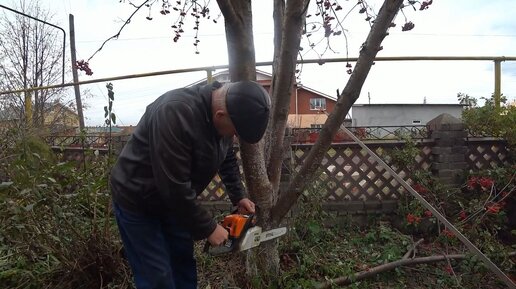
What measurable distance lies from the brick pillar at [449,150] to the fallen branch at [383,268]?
1.02 metres

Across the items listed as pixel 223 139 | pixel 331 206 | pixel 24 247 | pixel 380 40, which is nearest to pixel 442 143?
pixel 331 206

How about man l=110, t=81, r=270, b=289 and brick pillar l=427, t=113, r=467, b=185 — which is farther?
brick pillar l=427, t=113, r=467, b=185

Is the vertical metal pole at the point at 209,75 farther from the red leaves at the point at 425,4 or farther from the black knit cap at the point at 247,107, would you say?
the black knit cap at the point at 247,107

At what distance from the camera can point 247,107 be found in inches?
65.1

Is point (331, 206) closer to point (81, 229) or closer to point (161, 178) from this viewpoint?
point (81, 229)

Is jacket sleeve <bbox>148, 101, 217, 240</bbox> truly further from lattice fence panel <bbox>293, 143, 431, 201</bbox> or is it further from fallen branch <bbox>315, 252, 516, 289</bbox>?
lattice fence panel <bbox>293, 143, 431, 201</bbox>

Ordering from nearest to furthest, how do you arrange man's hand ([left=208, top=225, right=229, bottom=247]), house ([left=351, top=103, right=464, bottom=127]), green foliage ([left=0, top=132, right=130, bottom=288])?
man's hand ([left=208, top=225, right=229, bottom=247]) → green foliage ([left=0, top=132, right=130, bottom=288]) → house ([left=351, top=103, right=464, bottom=127])

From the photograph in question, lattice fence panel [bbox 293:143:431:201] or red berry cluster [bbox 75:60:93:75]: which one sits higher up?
red berry cluster [bbox 75:60:93:75]

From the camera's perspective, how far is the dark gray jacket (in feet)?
5.35

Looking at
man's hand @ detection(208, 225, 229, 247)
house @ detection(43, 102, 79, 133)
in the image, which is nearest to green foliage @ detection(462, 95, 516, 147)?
man's hand @ detection(208, 225, 229, 247)

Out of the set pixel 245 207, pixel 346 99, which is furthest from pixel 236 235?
pixel 346 99

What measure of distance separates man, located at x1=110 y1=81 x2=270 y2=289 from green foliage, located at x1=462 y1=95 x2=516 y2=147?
327cm

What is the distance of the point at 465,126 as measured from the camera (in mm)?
4203

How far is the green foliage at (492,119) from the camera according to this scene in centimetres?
397
